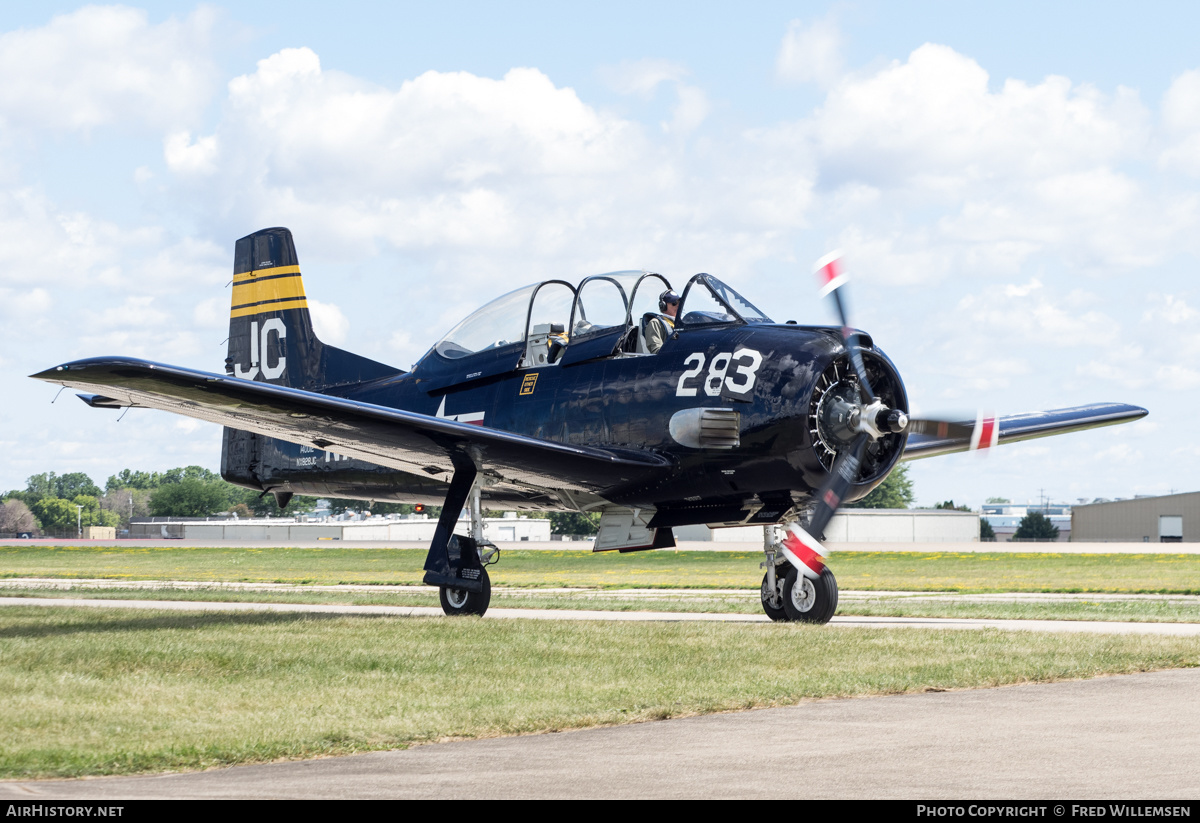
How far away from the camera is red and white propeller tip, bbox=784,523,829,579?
13.6m

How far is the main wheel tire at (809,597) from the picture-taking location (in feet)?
48.2

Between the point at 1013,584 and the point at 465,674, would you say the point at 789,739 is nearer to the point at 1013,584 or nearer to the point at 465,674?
the point at 465,674

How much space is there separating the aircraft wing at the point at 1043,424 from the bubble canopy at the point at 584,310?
3.80 m

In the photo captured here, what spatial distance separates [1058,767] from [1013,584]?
78.9ft

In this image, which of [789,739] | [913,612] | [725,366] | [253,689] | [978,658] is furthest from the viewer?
[913,612]

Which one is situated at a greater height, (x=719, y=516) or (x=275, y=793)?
(x=719, y=516)

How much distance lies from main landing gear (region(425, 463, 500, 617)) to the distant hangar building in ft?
274

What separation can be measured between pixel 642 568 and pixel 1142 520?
64821 millimetres

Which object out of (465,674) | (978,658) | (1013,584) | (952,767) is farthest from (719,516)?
(1013,584)

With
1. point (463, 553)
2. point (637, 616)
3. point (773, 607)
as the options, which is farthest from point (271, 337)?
point (773, 607)

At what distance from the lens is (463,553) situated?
50.6 ft

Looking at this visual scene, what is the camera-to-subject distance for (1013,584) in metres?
29.0

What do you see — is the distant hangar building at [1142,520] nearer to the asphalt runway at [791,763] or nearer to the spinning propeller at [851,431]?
the spinning propeller at [851,431]

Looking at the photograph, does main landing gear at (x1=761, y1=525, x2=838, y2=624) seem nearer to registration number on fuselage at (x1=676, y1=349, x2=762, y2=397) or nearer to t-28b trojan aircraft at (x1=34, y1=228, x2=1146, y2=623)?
t-28b trojan aircraft at (x1=34, y1=228, x2=1146, y2=623)
